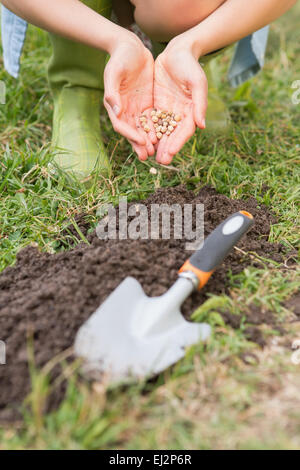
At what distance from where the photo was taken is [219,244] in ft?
3.76

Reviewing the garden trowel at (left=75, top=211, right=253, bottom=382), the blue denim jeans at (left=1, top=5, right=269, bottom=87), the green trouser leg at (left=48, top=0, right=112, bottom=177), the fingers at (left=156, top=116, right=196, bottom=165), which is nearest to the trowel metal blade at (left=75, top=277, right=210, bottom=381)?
the garden trowel at (left=75, top=211, right=253, bottom=382)

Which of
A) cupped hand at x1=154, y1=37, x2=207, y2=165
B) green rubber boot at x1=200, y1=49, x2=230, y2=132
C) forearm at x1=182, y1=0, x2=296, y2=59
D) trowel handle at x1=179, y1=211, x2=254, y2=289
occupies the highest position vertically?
forearm at x1=182, y1=0, x2=296, y2=59

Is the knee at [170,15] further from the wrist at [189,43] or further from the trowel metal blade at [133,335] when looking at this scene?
the trowel metal blade at [133,335]

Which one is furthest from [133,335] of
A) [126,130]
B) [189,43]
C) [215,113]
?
[215,113]

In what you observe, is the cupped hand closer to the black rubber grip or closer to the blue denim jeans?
the black rubber grip

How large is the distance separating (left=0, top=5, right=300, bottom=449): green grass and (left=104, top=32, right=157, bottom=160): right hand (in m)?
0.18

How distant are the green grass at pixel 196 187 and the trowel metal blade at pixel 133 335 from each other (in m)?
0.04

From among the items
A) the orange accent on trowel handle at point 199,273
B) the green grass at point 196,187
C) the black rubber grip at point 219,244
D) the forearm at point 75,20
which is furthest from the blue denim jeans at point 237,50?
the orange accent on trowel handle at point 199,273

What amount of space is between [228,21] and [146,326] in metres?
1.14

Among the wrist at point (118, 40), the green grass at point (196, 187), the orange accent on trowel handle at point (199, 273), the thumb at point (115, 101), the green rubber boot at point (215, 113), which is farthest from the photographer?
the green rubber boot at point (215, 113)

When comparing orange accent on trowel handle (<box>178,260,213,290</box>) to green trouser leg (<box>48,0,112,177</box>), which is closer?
orange accent on trowel handle (<box>178,260,213,290</box>)

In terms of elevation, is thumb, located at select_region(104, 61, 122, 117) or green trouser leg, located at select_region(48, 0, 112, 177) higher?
thumb, located at select_region(104, 61, 122, 117)

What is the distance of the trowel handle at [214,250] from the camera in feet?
3.69

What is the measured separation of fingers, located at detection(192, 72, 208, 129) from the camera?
142cm
